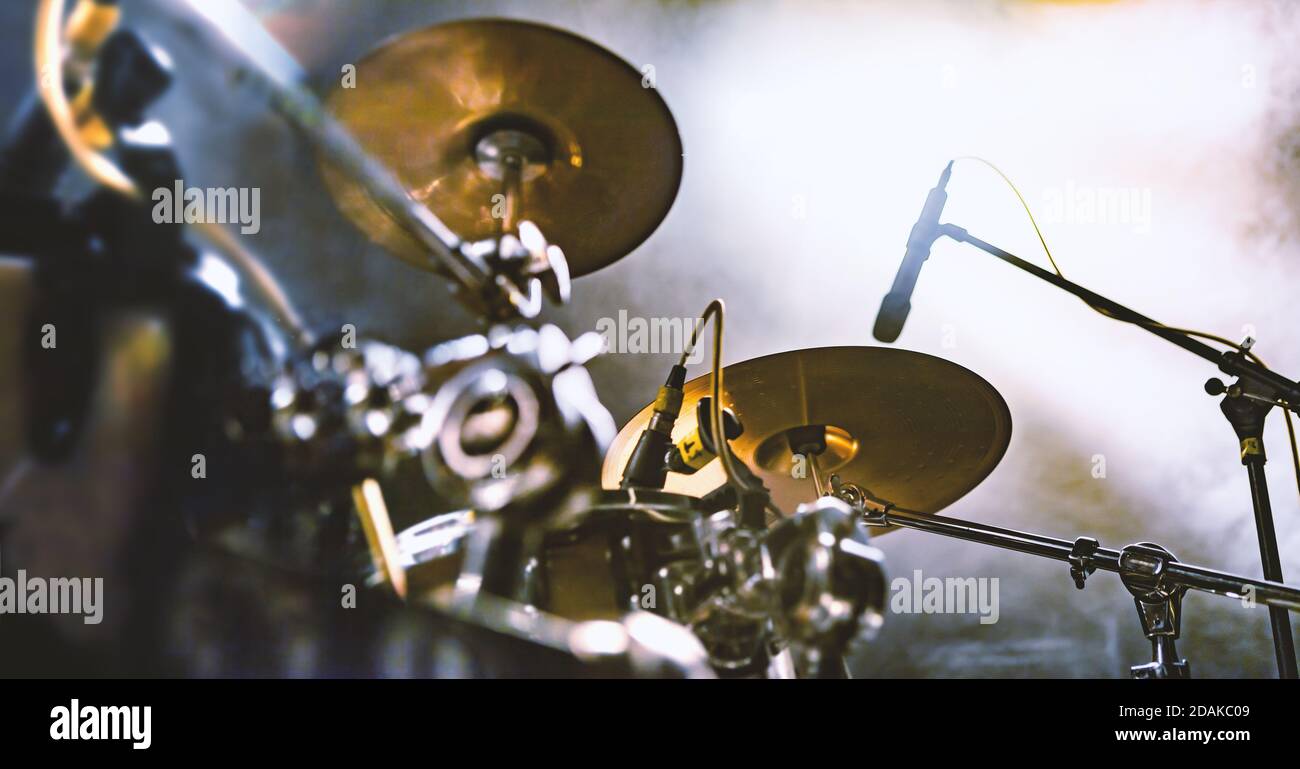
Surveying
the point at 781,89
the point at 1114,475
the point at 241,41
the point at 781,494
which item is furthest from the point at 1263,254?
the point at 241,41

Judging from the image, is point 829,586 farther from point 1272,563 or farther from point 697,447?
→ point 1272,563

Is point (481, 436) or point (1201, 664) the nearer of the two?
point (481, 436)

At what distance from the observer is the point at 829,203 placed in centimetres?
231

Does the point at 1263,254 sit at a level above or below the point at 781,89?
below

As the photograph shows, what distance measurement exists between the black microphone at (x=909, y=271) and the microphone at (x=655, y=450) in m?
0.42

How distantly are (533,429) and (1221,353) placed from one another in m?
1.06
